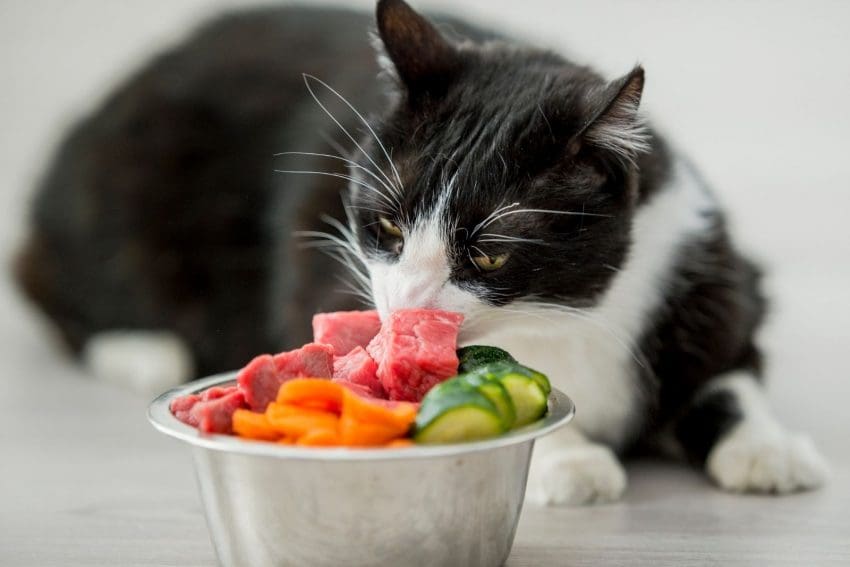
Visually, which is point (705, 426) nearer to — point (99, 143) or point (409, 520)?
point (409, 520)

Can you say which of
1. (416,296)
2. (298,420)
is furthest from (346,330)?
(298,420)

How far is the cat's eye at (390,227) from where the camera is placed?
4.86 ft

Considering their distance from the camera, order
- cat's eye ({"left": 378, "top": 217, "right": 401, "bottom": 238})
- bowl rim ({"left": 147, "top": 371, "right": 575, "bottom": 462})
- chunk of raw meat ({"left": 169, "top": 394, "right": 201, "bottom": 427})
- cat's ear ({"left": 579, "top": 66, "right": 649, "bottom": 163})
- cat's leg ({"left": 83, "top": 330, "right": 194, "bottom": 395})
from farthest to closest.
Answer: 1. cat's leg ({"left": 83, "top": 330, "right": 194, "bottom": 395})
2. cat's eye ({"left": 378, "top": 217, "right": 401, "bottom": 238})
3. cat's ear ({"left": 579, "top": 66, "right": 649, "bottom": 163})
4. chunk of raw meat ({"left": 169, "top": 394, "right": 201, "bottom": 427})
5. bowl rim ({"left": 147, "top": 371, "right": 575, "bottom": 462})

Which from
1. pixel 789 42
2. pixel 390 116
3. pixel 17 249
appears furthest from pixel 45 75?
pixel 789 42

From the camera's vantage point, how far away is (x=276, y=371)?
4.15 ft

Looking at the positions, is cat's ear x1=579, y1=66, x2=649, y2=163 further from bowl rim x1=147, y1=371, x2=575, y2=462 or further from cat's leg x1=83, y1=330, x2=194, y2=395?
cat's leg x1=83, y1=330, x2=194, y2=395

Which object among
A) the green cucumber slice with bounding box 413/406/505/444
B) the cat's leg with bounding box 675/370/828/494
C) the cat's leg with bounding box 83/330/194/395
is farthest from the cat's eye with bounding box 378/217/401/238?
the cat's leg with bounding box 83/330/194/395

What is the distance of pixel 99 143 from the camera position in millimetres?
2463

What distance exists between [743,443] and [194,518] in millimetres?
861

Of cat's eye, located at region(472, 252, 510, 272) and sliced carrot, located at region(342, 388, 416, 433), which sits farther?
cat's eye, located at region(472, 252, 510, 272)

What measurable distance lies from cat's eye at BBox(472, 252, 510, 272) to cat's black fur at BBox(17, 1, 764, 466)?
0.04ft

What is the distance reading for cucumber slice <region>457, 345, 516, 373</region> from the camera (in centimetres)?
132

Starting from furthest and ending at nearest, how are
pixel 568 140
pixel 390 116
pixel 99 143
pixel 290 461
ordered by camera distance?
1. pixel 99 143
2. pixel 390 116
3. pixel 568 140
4. pixel 290 461

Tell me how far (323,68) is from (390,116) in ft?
2.37
